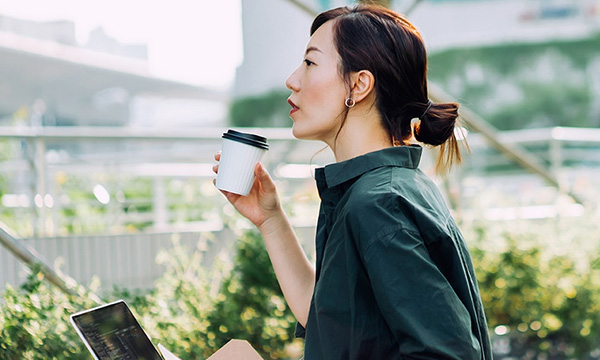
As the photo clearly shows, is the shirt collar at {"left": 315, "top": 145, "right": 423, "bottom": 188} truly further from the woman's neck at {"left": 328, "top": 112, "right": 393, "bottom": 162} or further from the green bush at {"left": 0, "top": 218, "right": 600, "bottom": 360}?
the green bush at {"left": 0, "top": 218, "right": 600, "bottom": 360}

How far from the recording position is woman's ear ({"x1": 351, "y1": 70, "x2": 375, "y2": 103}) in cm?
129

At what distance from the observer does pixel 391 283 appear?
3.56 ft

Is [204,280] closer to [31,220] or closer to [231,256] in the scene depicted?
[231,256]

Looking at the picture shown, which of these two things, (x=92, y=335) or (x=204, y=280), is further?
(x=204, y=280)

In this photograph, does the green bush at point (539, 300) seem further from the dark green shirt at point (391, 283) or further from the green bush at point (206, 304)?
the dark green shirt at point (391, 283)

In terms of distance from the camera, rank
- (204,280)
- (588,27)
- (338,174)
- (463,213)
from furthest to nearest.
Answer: (588,27)
(463,213)
(204,280)
(338,174)

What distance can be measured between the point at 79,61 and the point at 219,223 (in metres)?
4.67

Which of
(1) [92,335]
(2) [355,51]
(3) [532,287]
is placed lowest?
(3) [532,287]

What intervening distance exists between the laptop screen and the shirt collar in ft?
1.56

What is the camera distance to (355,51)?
129cm

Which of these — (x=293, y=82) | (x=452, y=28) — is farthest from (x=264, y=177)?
(x=452, y=28)

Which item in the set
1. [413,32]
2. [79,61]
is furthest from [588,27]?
[413,32]

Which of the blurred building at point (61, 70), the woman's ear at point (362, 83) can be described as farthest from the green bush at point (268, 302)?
the blurred building at point (61, 70)

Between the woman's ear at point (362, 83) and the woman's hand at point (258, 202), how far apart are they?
0.33 meters
